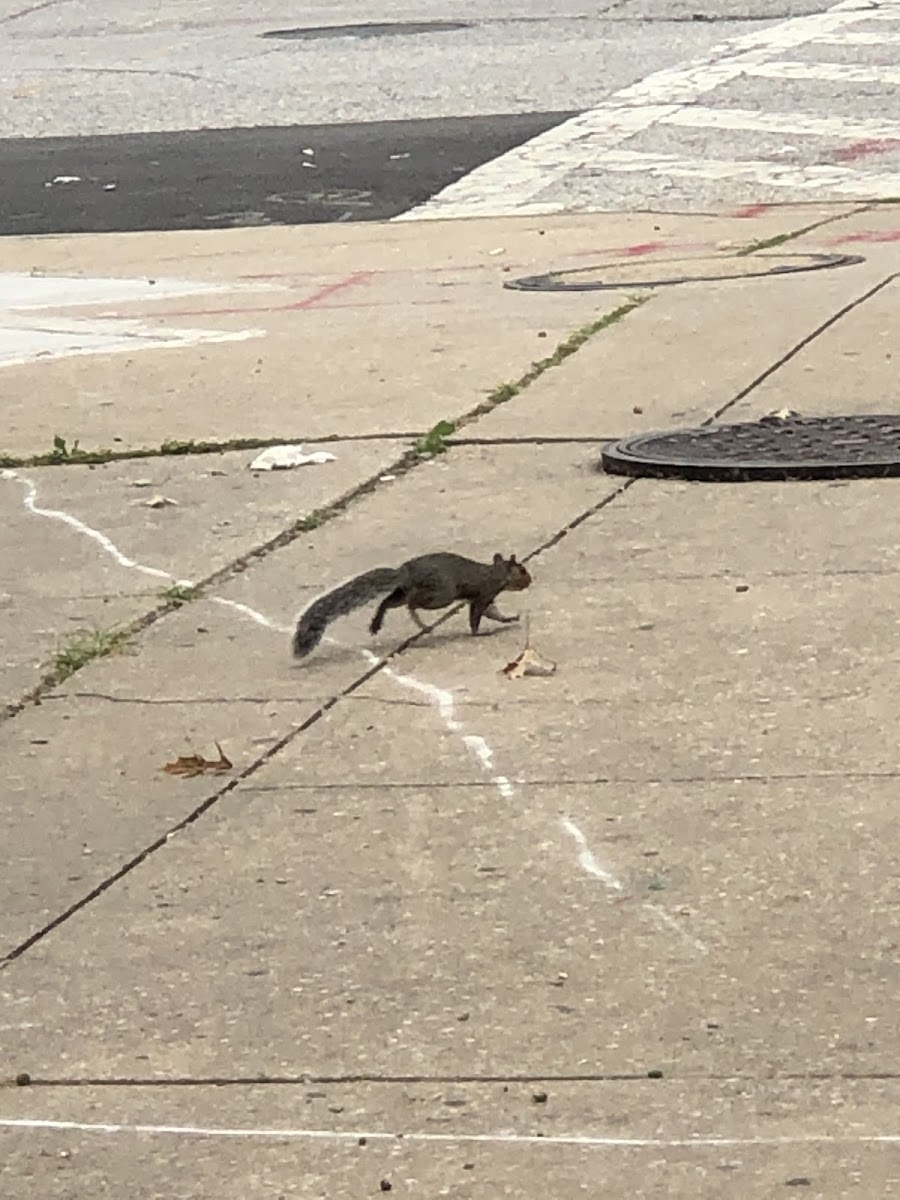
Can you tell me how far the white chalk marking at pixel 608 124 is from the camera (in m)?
14.1

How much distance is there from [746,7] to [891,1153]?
731 inches

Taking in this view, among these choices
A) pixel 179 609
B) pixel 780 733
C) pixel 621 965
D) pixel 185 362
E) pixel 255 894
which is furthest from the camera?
pixel 185 362

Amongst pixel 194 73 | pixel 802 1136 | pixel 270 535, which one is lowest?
pixel 194 73

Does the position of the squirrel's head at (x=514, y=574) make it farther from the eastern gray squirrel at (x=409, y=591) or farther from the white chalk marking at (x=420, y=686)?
the white chalk marking at (x=420, y=686)

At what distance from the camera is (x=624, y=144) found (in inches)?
605

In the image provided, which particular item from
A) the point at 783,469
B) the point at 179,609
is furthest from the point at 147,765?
the point at 783,469

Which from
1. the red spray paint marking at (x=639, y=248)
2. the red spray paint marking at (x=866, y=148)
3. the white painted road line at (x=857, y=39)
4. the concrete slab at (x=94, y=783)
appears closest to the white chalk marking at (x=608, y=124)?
the white painted road line at (x=857, y=39)

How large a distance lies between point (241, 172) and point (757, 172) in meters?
3.12

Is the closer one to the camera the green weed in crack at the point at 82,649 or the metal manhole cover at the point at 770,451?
the green weed in crack at the point at 82,649

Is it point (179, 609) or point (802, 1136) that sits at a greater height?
point (802, 1136)

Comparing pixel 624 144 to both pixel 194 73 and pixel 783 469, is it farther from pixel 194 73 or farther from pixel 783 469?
pixel 783 469

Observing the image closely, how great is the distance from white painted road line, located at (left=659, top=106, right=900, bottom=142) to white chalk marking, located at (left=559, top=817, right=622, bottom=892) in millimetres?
11000

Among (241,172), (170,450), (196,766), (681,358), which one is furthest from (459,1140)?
(241,172)

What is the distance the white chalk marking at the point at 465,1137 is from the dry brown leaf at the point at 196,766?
1.43m
